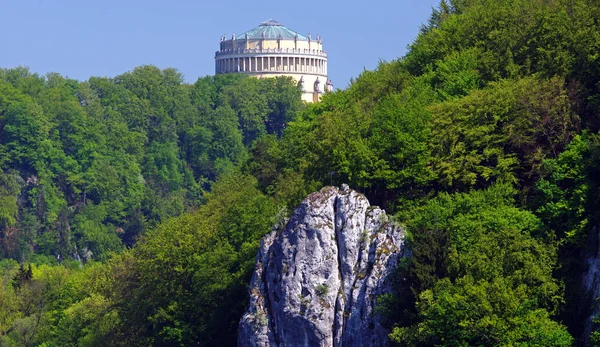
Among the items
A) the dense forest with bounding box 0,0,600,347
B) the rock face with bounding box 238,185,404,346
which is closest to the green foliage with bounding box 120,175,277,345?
the dense forest with bounding box 0,0,600,347

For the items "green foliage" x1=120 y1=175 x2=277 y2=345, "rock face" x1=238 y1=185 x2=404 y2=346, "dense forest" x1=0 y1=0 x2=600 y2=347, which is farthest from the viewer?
"green foliage" x1=120 y1=175 x2=277 y2=345

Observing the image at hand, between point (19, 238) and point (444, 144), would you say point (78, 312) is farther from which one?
point (19, 238)

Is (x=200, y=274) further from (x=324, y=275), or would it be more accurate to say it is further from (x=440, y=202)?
(x=440, y=202)

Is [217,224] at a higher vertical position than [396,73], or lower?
lower

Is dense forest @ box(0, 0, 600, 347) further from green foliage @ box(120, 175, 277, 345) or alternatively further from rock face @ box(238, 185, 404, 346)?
rock face @ box(238, 185, 404, 346)

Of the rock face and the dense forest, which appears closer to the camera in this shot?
the dense forest

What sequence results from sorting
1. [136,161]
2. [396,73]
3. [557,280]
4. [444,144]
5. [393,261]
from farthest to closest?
1. [136,161]
2. [396,73]
3. [444,144]
4. [393,261]
5. [557,280]

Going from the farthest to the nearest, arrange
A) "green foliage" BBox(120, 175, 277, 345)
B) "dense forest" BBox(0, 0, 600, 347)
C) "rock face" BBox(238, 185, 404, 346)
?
1. "green foliage" BBox(120, 175, 277, 345)
2. "rock face" BBox(238, 185, 404, 346)
3. "dense forest" BBox(0, 0, 600, 347)

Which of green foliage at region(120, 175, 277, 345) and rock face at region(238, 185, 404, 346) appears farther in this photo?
green foliage at region(120, 175, 277, 345)

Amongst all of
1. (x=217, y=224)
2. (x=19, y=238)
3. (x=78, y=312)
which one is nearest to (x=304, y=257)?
(x=217, y=224)
